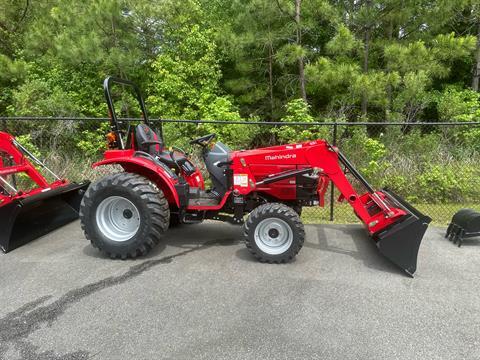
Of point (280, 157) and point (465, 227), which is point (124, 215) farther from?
point (465, 227)

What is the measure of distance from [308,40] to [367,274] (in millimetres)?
8058

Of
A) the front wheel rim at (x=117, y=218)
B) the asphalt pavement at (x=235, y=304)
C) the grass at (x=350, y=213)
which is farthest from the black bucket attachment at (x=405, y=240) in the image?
the front wheel rim at (x=117, y=218)

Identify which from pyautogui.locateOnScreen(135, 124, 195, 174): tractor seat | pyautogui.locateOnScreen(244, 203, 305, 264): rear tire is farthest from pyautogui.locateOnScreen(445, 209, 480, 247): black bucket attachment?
pyautogui.locateOnScreen(135, 124, 195, 174): tractor seat

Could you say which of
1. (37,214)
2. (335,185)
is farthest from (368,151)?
(37,214)

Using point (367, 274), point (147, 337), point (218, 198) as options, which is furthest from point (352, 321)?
point (218, 198)

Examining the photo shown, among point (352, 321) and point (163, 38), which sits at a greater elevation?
point (163, 38)

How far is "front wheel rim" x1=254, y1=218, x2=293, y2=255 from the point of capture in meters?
3.75

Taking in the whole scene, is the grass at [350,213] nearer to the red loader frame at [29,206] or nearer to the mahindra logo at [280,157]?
the mahindra logo at [280,157]

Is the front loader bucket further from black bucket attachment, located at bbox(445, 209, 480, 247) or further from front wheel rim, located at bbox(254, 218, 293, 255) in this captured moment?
black bucket attachment, located at bbox(445, 209, 480, 247)

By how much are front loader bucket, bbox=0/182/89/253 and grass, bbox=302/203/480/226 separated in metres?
3.44

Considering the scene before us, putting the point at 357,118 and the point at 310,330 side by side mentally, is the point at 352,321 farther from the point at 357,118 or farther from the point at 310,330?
the point at 357,118

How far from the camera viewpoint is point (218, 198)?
14.0 feet

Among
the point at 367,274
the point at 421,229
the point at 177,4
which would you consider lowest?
the point at 367,274

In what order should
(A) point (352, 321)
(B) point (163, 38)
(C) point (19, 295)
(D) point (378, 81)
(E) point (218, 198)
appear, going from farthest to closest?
(B) point (163, 38), (D) point (378, 81), (E) point (218, 198), (C) point (19, 295), (A) point (352, 321)
